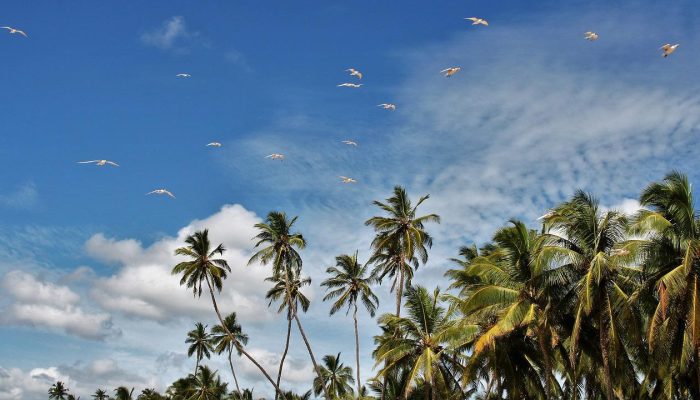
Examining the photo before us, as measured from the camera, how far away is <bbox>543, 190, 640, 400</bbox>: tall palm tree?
2431 centimetres

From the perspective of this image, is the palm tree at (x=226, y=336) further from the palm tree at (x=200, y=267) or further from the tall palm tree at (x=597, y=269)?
the tall palm tree at (x=597, y=269)

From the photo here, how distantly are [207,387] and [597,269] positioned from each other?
72.9 metres

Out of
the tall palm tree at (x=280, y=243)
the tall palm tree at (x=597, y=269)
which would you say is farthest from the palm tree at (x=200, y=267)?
the tall palm tree at (x=597, y=269)

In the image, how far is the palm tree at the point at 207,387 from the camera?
86000 mm

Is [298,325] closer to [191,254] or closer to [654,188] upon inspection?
[191,254]

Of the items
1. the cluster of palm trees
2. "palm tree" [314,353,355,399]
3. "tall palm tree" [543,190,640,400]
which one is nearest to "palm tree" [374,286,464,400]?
the cluster of palm trees

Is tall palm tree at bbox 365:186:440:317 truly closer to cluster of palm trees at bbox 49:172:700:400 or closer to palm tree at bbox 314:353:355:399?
cluster of palm trees at bbox 49:172:700:400

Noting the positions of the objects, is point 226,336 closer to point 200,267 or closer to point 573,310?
point 200,267

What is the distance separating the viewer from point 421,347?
121ft

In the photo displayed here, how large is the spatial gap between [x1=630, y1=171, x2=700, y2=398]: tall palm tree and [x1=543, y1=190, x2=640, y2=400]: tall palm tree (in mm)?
1097

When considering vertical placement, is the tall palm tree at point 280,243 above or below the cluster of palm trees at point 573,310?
above

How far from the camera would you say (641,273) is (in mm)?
25484

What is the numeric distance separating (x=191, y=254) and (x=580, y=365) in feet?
126

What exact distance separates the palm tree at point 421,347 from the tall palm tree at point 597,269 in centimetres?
980
